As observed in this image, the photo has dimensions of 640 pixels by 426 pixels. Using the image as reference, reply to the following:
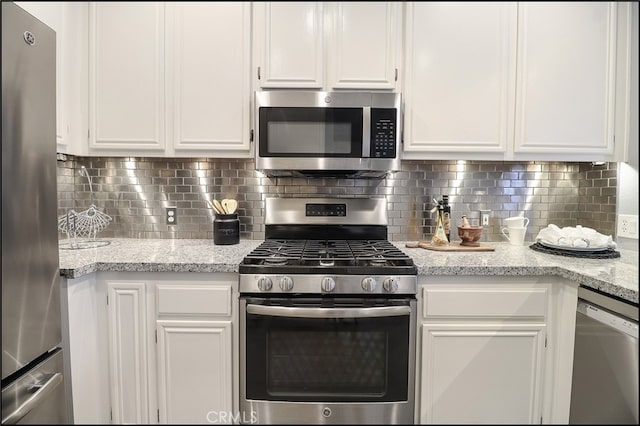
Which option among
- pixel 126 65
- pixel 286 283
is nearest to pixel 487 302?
pixel 286 283

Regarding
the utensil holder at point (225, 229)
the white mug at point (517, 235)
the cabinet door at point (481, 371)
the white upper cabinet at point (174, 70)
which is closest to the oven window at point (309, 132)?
the white upper cabinet at point (174, 70)

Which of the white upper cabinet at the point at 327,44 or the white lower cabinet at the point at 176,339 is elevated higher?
the white upper cabinet at the point at 327,44

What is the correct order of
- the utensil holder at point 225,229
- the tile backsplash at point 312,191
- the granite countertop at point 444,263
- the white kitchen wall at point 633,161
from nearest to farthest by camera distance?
the granite countertop at point 444,263 < the white kitchen wall at point 633,161 < the utensil holder at point 225,229 < the tile backsplash at point 312,191

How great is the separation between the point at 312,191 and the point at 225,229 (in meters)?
0.56

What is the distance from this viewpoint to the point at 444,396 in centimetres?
146

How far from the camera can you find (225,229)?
1861 mm

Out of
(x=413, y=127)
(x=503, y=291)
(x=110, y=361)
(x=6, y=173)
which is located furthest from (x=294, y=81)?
(x=110, y=361)

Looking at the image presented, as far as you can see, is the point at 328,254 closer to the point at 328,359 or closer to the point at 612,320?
the point at 328,359

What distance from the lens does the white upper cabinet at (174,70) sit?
1.76 meters

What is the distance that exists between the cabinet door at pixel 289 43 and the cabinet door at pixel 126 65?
53 centimetres

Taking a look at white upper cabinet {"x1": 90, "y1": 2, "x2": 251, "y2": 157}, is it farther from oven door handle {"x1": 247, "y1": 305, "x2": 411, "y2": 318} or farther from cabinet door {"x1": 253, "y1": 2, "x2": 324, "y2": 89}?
oven door handle {"x1": 247, "y1": 305, "x2": 411, "y2": 318}

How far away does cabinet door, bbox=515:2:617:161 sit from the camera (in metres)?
1.75
